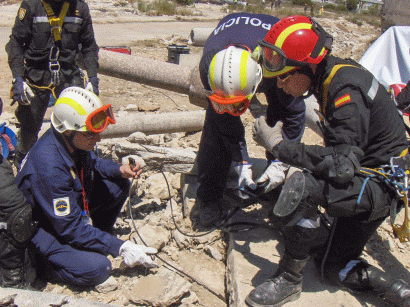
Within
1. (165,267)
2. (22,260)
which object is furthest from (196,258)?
(22,260)

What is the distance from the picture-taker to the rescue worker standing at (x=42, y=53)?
4082 mm

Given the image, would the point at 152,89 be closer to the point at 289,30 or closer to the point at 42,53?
the point at 42,53

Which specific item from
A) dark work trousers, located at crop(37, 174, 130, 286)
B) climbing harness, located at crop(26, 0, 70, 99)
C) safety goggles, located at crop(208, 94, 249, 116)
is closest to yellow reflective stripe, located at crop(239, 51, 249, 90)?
safety goggles, located at crop(208, 94, 249, 116)

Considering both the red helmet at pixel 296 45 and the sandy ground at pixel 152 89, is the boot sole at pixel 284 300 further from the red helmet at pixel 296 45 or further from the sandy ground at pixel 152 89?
the red helmet at pixel 296 45

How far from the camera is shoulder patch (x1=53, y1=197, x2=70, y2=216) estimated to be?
2.77 m

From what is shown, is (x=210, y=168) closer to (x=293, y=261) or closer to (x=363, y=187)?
(x=293, y=261)

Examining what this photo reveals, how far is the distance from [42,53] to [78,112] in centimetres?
183

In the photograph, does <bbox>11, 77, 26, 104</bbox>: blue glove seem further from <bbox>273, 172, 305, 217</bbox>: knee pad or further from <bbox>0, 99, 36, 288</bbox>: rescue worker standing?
<bbox>273, 172, 305, 217</bbox>: knee pad

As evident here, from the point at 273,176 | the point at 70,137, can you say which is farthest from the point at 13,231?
the point at 273,176

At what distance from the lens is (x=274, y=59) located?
262 centimetres

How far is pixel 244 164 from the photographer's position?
3.14 meters

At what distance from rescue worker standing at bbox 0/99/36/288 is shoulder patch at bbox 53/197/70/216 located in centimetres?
19

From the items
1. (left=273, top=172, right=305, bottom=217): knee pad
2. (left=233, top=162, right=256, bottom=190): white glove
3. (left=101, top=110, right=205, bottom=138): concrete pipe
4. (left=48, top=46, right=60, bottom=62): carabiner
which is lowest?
(left=101, top=110, right=205, bottom=138): concrete pipe

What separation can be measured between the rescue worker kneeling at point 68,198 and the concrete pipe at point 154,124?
73.2 inches
